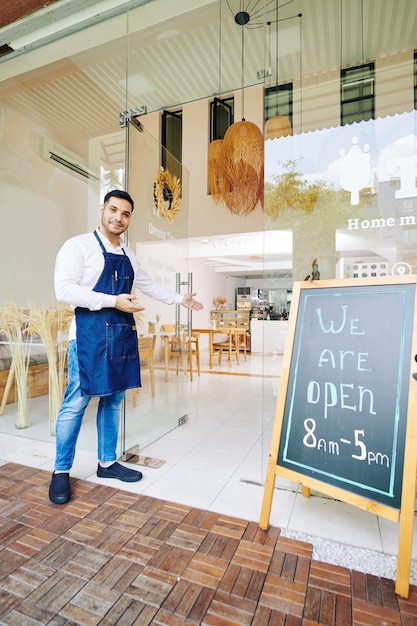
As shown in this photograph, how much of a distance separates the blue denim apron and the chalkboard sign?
96cm

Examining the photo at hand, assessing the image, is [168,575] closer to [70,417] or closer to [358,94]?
[70,417]

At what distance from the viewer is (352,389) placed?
4.70 ft

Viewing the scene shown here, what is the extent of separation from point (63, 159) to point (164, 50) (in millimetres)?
1778

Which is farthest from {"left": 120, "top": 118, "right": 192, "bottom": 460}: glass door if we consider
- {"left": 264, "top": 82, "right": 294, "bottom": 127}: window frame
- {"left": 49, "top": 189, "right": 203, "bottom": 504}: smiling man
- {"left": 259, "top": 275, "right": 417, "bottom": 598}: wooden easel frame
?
{"left": 259, "top": 275, "right": 417, "bottom": 598}: wooden easel frame

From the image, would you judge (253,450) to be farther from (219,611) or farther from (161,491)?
(219,611)

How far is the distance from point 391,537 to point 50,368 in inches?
104

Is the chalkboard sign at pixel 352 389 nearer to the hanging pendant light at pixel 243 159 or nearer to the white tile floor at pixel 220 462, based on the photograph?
the white tile floor at pixel 220 462

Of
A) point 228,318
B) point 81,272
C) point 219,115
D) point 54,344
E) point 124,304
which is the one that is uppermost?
point 219,115

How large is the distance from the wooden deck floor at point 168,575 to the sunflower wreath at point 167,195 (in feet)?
8.22

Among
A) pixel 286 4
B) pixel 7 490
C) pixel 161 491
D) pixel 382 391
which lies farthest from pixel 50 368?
pixel 286 4

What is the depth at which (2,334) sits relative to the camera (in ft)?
10.4

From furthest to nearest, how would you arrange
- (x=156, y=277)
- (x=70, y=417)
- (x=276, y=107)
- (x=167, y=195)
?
(x=167, y=195)
(x=156, y=277)
(x=276, y=107)
(x=70, y=417)

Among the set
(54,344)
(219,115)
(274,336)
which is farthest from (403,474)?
(219,115)

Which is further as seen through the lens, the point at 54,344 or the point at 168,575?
the point at 54,344
